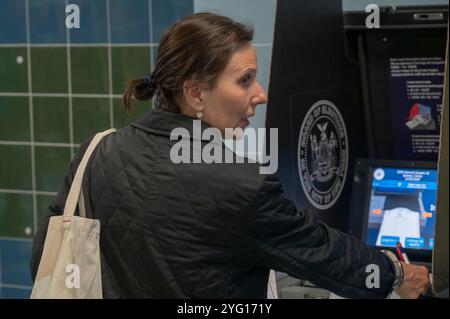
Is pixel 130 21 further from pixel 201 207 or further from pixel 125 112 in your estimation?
pixel 201 207

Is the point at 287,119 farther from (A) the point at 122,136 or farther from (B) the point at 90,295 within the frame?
(B) the point at 90,295

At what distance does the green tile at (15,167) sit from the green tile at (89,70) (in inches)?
14.1

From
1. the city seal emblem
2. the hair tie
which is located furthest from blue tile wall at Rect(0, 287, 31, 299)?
the hair tie

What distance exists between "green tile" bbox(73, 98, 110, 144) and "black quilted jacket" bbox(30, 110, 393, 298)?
4.64ft

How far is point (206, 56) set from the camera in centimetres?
219

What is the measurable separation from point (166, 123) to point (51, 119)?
5.39ft

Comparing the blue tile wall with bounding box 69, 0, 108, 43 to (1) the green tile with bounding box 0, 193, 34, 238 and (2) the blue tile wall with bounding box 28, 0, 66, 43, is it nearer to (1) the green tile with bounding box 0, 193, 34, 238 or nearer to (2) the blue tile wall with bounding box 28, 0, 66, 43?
(2) the blue tile wall with bounding box 28, 0, 66, 43

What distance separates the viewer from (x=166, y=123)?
221cm

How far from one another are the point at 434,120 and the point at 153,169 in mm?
1336

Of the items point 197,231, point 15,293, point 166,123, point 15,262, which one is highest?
point 166,123

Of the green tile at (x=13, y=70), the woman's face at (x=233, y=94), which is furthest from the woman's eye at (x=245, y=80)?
the green tile at (x=13, y=70)

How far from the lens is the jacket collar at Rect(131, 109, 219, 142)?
86.2 inches

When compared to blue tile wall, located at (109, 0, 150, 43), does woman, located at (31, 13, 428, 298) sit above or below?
below

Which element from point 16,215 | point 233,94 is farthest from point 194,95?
point 16,215
